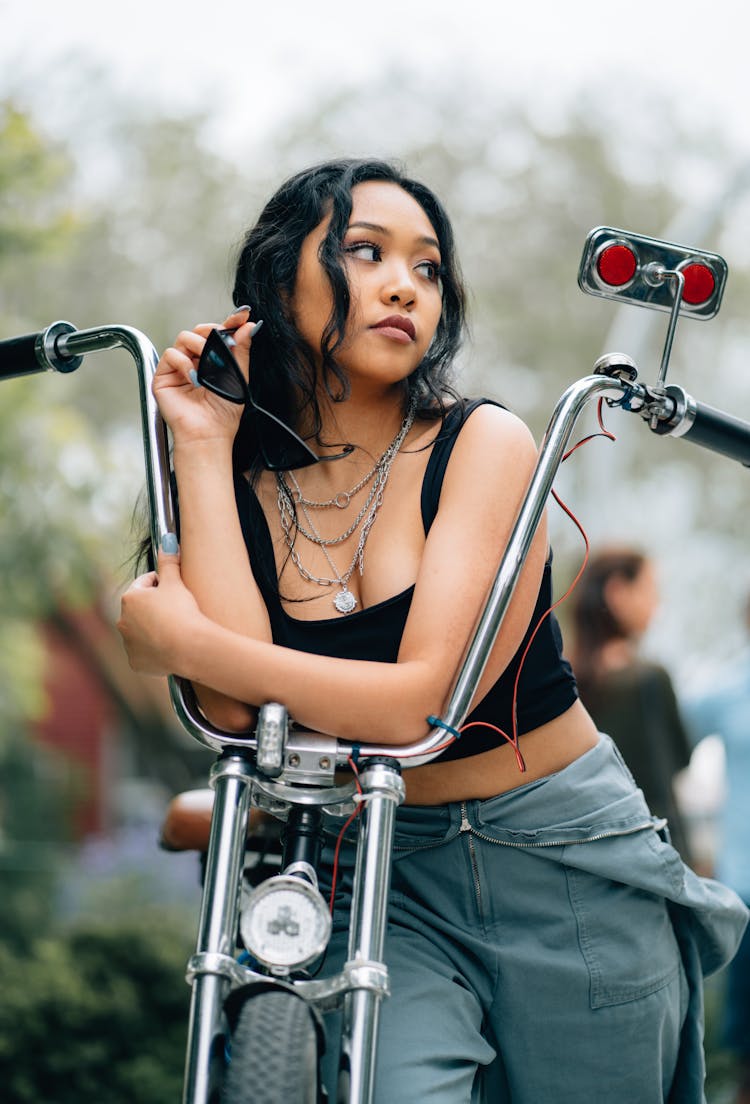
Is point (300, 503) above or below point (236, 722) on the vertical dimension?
above

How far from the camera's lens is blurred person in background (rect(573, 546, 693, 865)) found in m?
4.81

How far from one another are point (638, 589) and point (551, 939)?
2721 mm

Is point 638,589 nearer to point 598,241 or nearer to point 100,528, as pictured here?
point 598,241

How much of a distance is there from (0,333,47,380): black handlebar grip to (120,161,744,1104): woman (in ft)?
1.21

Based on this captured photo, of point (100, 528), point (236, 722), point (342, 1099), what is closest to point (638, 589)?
point (236, 722)

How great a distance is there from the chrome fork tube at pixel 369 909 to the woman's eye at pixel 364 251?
939 mm

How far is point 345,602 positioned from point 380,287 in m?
0.55

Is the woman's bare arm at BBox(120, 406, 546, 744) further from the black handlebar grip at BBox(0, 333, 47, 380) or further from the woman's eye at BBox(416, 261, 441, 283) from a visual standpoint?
the black handlebar grip at BBox(0, 333, 47, 380)

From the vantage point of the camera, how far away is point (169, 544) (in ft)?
7.09

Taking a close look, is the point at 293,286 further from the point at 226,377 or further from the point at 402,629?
the point at 402,629

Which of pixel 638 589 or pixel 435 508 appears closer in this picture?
pixel 435 508

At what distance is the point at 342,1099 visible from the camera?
5.67ft

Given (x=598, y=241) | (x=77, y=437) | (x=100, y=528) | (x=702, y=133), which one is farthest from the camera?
(x=702, y=133)

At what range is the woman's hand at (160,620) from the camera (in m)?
2.04
